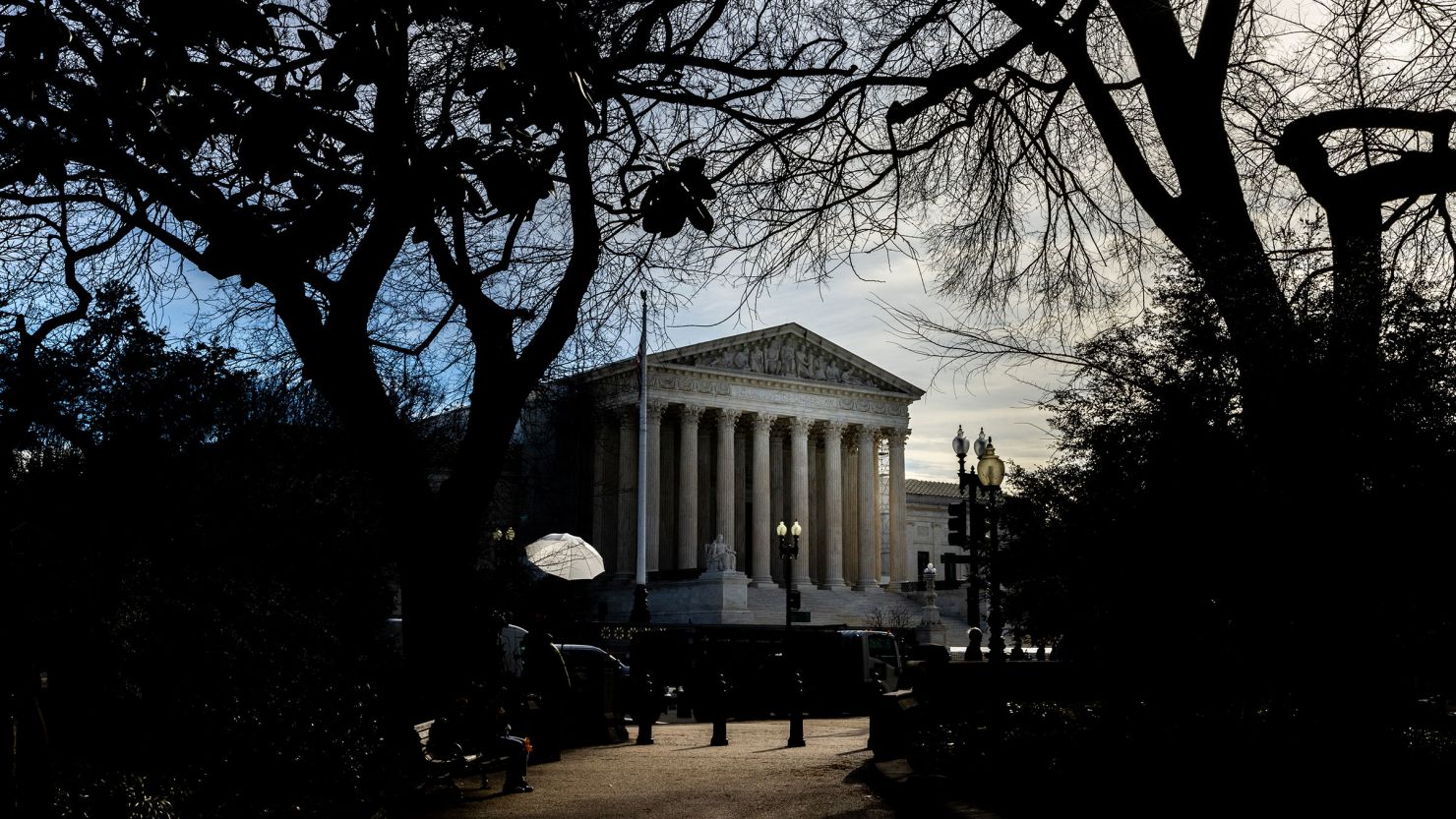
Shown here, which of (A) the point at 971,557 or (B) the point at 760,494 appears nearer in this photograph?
(A) the point at 971,557

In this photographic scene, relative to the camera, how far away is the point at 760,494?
72.4 metres

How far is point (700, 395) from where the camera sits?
2768 inches

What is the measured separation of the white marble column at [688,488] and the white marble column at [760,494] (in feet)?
11.9

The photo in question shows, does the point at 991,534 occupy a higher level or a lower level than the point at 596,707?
higher

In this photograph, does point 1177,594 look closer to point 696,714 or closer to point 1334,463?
point 1334,463

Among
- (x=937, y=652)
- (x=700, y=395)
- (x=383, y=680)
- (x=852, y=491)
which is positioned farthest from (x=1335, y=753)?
(x=852, y=491)

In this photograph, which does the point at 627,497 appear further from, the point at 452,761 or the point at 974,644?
the point at 452,761

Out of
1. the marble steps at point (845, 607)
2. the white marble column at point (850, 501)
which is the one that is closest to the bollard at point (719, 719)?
the marble steps at point (845, 607)

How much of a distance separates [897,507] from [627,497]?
17361 mm

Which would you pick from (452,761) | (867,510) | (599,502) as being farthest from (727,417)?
(452,761)

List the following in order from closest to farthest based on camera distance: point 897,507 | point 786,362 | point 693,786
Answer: point 693,786, point 786,362, point 897,507

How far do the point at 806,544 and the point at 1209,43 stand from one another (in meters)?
65.4

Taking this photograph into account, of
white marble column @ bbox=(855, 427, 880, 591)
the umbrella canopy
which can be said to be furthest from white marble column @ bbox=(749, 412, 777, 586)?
the umbrella canopy

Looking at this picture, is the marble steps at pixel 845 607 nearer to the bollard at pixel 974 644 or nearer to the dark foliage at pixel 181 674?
the bollard at pixel 974 644
